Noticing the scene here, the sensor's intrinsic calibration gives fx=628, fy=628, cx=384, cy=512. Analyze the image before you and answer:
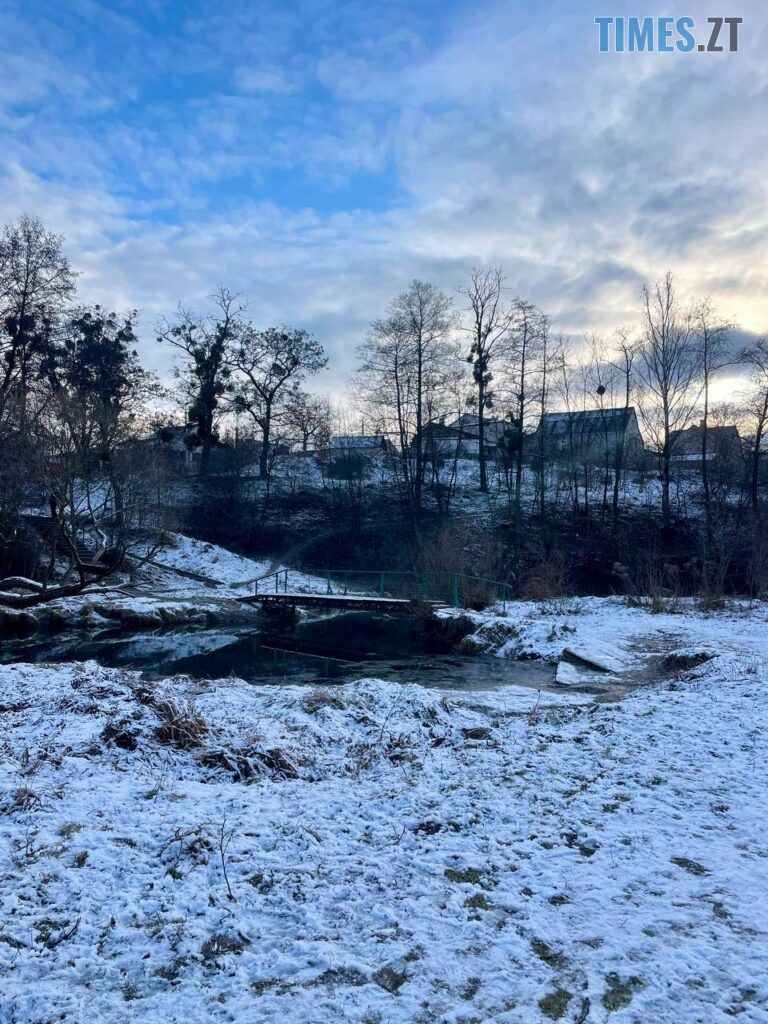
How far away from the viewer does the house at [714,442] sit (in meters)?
33.8

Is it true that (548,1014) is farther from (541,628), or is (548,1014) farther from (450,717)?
(541,628)

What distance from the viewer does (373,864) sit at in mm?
3658

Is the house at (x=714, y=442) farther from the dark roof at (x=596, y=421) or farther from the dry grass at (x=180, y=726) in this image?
the dry grass at (x=180, y=726)

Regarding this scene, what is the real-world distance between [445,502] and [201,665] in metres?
25.0

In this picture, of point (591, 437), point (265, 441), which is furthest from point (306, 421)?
point (591, 437)

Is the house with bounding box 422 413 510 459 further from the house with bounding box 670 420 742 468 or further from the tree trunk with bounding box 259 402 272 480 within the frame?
the tree trunk with bounding box 259 402 272 480

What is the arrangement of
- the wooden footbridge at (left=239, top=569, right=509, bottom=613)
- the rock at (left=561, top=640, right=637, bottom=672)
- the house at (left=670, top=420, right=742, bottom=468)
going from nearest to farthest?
1. the rock at (left=561, top=640, right=637, bottom=672)
2. the wooden footbridge at (left=239, top=569, right=509, bottom=613)
3. the house at (left=670, top=420, right=742, bottom=468)

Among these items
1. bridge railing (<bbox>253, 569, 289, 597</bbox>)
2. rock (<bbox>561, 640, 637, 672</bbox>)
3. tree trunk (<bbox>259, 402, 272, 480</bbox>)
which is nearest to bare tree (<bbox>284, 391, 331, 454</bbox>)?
tree trunk (<bbox>259, 402, 272, 480</bbox>)

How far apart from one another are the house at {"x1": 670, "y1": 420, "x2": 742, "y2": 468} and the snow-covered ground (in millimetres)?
30298

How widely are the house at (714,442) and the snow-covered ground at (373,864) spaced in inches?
1193

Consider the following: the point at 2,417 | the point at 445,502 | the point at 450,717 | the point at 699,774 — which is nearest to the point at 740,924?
the point at 699,774

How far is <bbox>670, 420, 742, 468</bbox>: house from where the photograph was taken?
3381 cm

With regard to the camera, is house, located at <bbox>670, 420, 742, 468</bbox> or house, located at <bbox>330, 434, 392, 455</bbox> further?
house, located at <bbox>330, 434, 392, 455</bbox>

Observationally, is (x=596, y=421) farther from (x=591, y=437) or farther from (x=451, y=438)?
(x=451, y=438)
